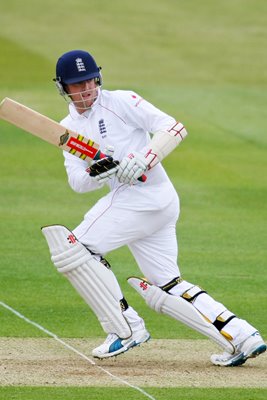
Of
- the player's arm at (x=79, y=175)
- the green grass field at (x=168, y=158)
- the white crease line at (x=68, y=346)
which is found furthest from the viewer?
the green grass field at (x=168, y=158)

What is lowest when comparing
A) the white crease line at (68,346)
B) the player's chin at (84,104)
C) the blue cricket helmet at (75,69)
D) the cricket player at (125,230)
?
the white crease line at (68,346)

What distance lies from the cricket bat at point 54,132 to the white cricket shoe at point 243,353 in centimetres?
111

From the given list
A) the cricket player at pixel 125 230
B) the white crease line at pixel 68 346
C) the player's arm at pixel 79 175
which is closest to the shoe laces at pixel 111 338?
the cricket player at pixel 125 230

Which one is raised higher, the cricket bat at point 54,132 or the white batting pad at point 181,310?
the cricket bat at point 54,132

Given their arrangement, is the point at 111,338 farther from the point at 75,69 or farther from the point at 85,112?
the point at 75,69

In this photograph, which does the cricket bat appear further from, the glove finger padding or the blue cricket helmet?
the blue cricket helmet

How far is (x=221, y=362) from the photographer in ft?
22.4

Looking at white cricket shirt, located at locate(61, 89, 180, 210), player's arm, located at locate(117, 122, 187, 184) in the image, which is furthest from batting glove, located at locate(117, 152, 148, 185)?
white cricket shirt, located at locate(61, 89, 180, 210)

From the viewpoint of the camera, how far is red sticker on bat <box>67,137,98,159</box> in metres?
6.70

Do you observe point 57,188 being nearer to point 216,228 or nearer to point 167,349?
point 216,228

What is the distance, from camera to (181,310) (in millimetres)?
6871

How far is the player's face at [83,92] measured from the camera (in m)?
6.85

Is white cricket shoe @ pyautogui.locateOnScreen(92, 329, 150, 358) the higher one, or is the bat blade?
the bat blade

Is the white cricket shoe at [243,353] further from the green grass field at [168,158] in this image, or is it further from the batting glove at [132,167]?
the batting glove at [132,167]
